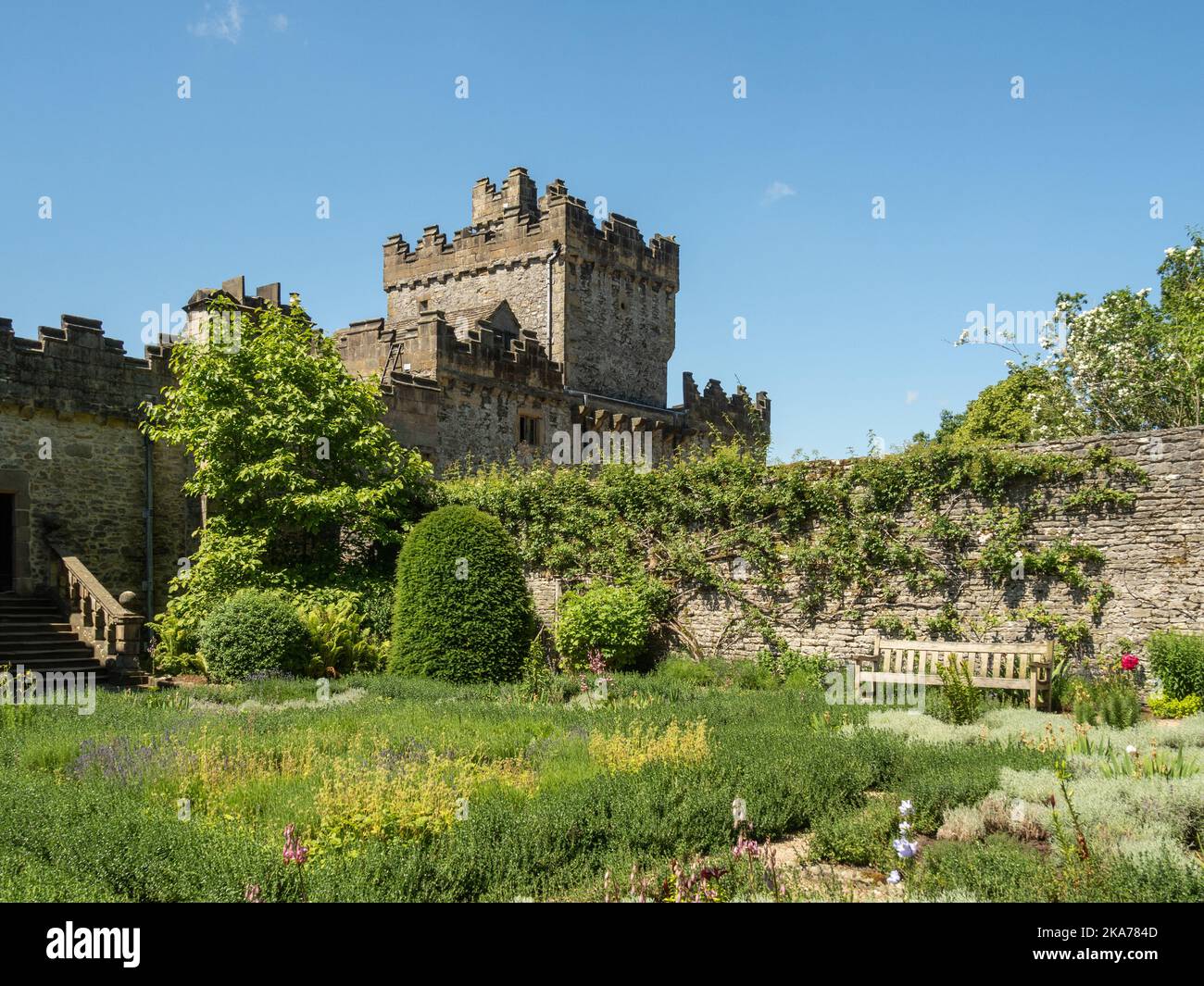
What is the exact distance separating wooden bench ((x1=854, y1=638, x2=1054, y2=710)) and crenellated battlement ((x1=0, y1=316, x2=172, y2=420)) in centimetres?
1330

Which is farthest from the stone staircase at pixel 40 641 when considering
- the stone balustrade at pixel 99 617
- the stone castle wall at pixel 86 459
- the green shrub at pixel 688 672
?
the green shrub at pixel 688 672

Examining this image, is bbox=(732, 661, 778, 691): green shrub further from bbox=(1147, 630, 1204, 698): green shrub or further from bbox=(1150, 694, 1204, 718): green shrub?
bbox=(1147, 630, 1204, 698): green shrub

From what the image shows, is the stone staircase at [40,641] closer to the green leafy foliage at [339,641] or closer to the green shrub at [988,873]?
the green leafy foliage at [339,641]

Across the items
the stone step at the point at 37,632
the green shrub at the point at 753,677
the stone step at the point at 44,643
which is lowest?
the green shrub at the point at 753,677

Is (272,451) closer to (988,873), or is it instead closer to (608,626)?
(608,626)

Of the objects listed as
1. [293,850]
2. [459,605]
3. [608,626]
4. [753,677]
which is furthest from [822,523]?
[293,850]

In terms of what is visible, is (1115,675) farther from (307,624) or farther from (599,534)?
(307,624)

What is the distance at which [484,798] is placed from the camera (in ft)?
24.8

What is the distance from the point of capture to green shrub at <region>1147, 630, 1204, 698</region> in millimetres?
11453

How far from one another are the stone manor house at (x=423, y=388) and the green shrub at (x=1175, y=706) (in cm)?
1198

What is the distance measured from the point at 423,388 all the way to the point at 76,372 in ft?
24.6

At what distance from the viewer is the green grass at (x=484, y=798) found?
576cm
